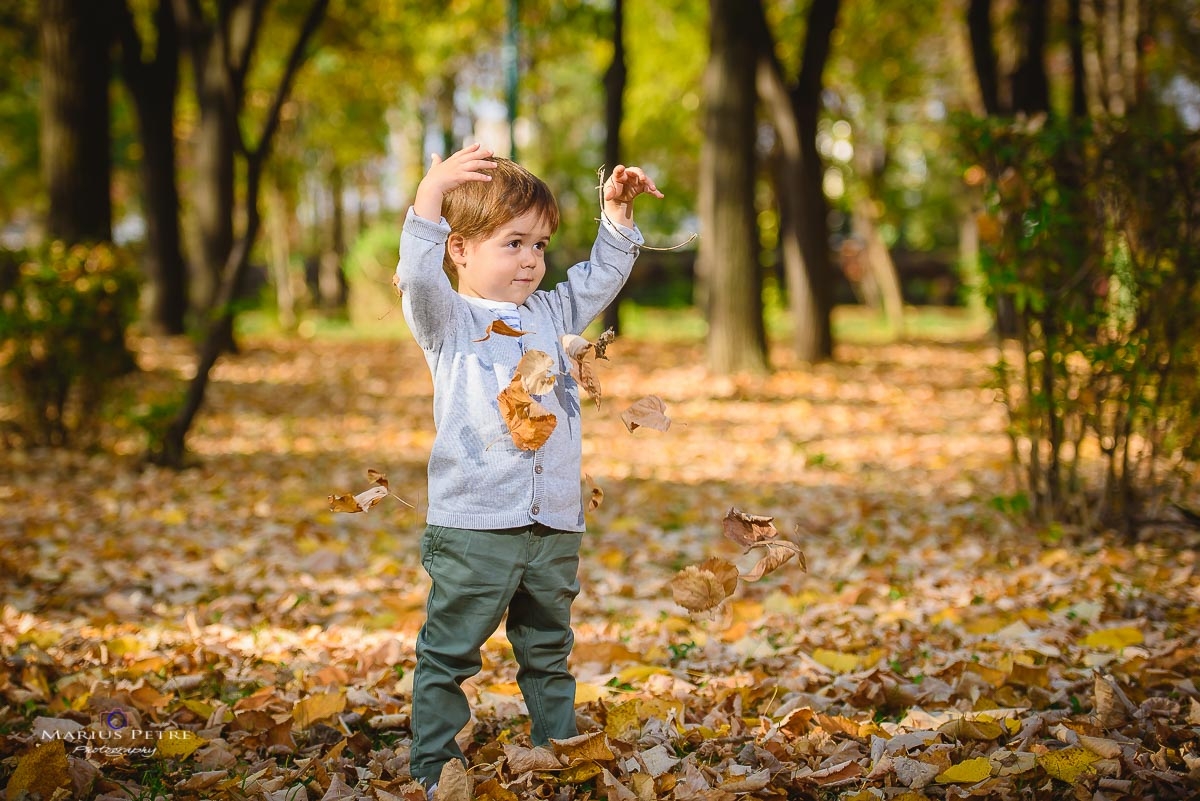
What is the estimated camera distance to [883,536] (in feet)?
19.1

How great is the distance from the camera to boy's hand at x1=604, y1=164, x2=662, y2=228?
275 centimetres

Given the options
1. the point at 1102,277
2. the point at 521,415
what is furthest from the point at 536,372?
the point at 1102,277

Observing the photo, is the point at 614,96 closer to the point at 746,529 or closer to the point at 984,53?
the point at 984,53

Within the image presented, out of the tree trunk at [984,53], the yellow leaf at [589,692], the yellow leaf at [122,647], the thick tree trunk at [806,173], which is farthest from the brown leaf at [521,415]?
the tree trunk at [984,53]

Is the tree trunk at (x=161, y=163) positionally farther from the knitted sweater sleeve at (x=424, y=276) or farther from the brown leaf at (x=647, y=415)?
the brown leaf at (x=647, y=415)

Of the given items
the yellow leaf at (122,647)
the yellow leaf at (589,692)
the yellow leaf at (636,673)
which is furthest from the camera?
the yellow leaf at (122,647)

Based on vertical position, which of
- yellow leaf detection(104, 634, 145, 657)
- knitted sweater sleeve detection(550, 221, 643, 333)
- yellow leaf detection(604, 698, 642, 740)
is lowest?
yellow leaf detection(104, 634, 145, 657)

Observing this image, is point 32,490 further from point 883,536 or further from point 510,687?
point 883,536

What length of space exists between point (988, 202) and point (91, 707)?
4345 millimetres

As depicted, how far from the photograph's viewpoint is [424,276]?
2496 millimetres

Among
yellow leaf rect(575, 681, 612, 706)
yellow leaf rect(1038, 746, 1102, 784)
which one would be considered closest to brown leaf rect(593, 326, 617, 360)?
yellow leaf rect(575, 681, 612, 706)

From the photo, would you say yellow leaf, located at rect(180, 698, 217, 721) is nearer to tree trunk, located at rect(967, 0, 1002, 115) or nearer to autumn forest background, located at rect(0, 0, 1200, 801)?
autumn forest background, located at rect(0, 0, 1200, 801)

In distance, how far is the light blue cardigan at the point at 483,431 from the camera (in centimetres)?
262

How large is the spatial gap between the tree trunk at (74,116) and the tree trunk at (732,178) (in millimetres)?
5838
